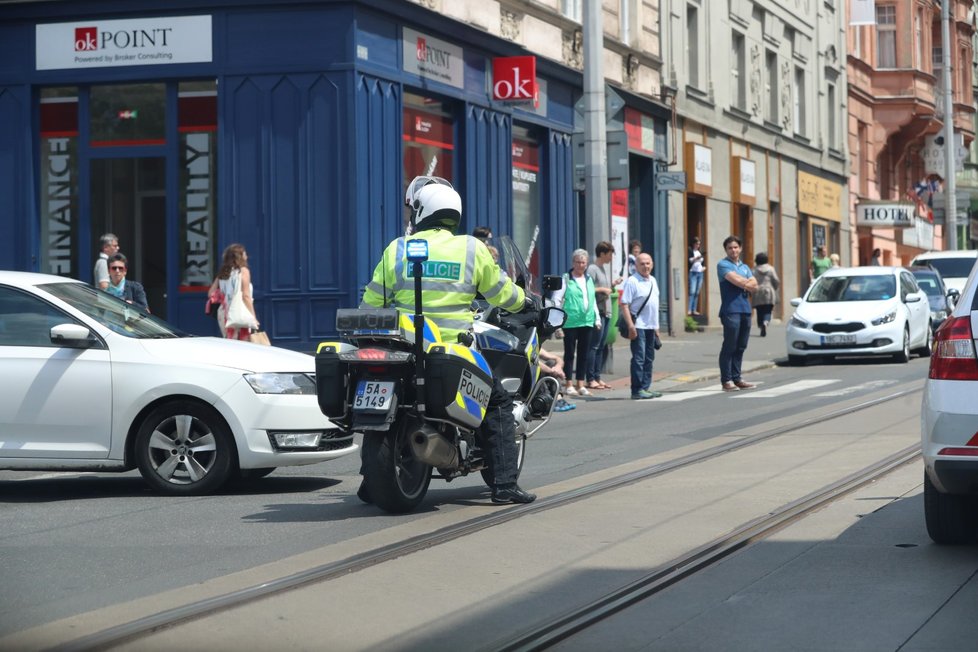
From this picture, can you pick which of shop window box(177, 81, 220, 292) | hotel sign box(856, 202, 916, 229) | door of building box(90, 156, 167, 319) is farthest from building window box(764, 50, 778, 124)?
door of building box(90, 156, 167, 319)

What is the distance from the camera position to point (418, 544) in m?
7.72

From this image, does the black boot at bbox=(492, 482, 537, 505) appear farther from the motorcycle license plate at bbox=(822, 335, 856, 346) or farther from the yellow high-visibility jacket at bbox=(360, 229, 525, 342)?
the motorcycle license plate at bbox=(822, 335, 856, 346)

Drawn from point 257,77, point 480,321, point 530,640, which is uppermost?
point 257,77

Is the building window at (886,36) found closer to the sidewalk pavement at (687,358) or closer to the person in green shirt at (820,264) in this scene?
the person in green shirt at (820,264)

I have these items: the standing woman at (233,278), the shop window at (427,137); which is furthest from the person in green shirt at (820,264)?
the standing woman at (233,278)

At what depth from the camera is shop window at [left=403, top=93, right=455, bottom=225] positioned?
22141mm

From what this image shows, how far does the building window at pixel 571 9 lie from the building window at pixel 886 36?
24.9 m

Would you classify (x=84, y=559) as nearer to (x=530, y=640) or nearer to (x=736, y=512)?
(x=530, y=640)

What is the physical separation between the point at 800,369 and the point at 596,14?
615cm

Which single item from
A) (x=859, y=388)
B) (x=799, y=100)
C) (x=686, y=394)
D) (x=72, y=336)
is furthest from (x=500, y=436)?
(x=799, y=100)

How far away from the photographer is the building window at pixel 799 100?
42.4 m

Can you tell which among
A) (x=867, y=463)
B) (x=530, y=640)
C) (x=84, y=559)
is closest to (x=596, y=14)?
(x=867, y=463)

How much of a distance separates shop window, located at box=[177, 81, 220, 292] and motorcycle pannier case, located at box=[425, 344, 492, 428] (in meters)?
12.6

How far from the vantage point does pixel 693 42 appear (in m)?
34.2
